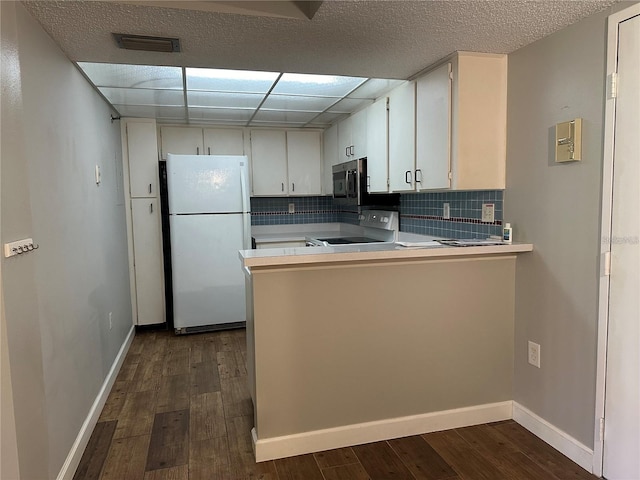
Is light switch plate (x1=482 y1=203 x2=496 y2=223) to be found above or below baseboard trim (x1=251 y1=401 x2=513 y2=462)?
above

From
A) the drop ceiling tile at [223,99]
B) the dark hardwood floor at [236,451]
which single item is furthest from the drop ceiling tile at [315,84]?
the dark hardwood floor at [236,451]

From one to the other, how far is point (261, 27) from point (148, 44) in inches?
23.6

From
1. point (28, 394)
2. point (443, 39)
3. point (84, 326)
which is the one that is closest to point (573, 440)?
point (443, 39)

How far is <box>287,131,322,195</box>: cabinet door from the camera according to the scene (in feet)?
16.2

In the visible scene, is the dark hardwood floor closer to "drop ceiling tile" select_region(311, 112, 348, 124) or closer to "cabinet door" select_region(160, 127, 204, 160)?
"cabinet door" select_region(160, 127, 204, 160)

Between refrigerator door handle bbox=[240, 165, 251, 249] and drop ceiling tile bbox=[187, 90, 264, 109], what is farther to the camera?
refrigerator door handle bbox=[240, 165, 251, 249]

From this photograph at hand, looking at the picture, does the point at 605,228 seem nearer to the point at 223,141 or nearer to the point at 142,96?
the point at 142,96

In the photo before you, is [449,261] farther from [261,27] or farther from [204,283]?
[204,283]

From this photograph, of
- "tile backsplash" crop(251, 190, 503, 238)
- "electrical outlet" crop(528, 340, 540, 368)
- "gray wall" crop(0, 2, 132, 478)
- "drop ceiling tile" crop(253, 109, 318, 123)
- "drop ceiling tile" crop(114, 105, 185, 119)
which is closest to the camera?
"gray wall" crop(0, 2, 132, 478)

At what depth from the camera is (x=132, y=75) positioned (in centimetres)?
283

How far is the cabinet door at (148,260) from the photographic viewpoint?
14.0 ft

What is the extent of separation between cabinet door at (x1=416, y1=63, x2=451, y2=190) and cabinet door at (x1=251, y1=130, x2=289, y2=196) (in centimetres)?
232

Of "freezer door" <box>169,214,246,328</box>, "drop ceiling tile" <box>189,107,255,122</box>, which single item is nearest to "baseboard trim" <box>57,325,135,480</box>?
"freezer door" <box>169,214,246,328</box>

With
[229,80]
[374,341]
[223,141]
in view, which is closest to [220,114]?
[223,141]
